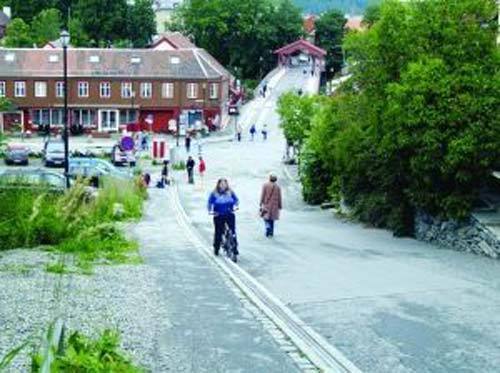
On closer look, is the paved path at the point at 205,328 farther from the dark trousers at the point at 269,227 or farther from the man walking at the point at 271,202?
the dark trousers at the point at 269,227

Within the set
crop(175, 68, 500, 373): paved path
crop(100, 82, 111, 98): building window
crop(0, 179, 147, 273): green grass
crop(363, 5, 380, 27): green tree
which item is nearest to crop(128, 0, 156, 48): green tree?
crop(100, 82, 111, 98): building window

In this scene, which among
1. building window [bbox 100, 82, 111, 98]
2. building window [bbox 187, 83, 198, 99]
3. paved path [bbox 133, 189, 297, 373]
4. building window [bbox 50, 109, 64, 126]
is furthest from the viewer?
building window [bbox 187, 83, 198, 99]

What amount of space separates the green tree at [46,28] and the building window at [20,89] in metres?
21.2

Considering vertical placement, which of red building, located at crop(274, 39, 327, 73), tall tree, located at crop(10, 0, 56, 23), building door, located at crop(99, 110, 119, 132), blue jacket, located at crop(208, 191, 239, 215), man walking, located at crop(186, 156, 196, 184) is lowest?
man walking, located at crop(186, 156, 196, 184)

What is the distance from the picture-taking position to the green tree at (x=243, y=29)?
109 meters

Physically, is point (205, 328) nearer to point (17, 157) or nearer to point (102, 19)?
point (17, 157)

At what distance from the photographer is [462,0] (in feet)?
75.6

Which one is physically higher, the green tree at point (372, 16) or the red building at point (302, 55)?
the red building at point (302, 55)

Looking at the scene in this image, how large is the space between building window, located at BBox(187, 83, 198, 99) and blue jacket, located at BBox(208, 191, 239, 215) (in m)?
61.5

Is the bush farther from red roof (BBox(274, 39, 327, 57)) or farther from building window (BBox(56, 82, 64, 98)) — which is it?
red roof (BBox(274, 39, 327, 57))

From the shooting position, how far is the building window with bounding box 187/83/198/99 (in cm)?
7931

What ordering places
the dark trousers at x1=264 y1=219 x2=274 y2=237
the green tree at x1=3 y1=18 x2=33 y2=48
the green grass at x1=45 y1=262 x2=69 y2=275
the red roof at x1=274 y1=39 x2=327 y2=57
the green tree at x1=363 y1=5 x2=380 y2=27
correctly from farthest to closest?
the red roof at x1=274 y1=39 x2=327 y2=57, the green tree at x1=3 y1=18 x2=33 y2=48, the green tree at x1=363 y1=5 x2=380 y2=27, the dark trousers at x1=264 y1=219 x2=274 y2=237, the green grass at x1=45 y1=262 x2=69 y2=275

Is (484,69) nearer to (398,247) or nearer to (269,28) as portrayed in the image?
(398,247)

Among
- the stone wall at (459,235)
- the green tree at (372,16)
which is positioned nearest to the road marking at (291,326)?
the stone wall at (459,235)
